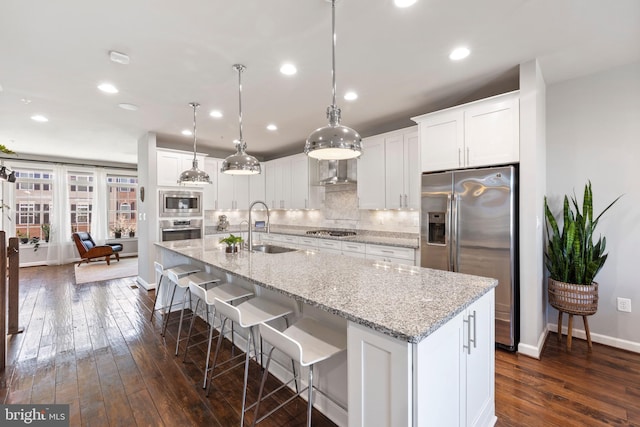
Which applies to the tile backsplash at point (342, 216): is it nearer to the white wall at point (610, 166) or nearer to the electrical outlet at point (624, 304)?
the white wall at point (610, 166)

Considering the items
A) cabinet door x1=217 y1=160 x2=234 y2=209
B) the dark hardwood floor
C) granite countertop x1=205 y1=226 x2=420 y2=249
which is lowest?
the dark hardwood floor

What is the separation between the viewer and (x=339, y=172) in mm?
5195

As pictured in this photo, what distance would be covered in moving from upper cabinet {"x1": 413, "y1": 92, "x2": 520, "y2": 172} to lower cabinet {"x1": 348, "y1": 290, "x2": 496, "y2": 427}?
1.90m

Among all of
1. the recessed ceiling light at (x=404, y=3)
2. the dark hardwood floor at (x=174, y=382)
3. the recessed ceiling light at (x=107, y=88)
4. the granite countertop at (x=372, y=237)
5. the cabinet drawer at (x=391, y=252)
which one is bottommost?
the dark hardwood floor at (x=174, y=382)

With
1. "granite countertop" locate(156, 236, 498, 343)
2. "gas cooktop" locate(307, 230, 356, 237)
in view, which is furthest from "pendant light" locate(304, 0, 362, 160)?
"gas cooktop" locate(307, 230, 356, 237)

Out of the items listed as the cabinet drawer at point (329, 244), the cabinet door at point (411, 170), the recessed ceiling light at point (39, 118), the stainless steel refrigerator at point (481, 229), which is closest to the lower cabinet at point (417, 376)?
the stainless steel refrigerator at point (481, 229)

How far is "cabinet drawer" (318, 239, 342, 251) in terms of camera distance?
4.56 meters

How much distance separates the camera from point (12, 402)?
2.05m

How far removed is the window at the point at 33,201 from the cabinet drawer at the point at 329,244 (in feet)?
23.4

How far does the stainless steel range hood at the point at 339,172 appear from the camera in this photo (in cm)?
497

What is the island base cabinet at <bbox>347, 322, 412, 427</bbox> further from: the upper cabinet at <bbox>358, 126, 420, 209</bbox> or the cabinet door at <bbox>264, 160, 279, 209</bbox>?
the cabinet door at <bbox>264, 160, 279, 209</bbox>

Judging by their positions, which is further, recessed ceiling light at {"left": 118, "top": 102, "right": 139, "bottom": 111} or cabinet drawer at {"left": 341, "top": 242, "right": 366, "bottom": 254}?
cabinet drawer at {"left": 341, "top": 242, "right": 366, "bottom": 254}

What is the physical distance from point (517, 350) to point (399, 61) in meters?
2.89

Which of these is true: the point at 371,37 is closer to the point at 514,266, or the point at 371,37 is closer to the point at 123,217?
the point at 514,266
